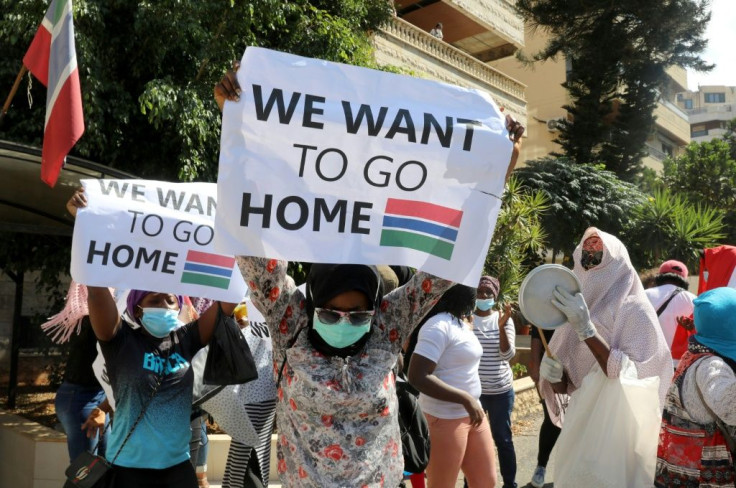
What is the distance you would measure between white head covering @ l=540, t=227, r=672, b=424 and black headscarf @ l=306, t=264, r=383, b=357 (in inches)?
71.9

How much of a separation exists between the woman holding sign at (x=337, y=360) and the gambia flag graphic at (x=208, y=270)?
109cm

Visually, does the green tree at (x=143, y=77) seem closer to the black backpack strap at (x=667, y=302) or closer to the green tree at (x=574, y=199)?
the black backpack strap at (x=667, y=302)

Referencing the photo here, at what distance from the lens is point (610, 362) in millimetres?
4188

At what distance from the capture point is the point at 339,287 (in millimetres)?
2924

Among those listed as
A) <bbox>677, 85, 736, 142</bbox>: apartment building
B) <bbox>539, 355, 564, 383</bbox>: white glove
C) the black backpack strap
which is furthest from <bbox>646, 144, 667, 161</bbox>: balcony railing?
<bbox>539, 355, 564, 383</bbox>: white glove

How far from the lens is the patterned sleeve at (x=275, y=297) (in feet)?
9.62

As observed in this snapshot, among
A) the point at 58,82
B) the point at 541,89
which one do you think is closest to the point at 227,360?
the point at 58,82

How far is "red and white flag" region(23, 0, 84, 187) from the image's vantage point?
4887 mm

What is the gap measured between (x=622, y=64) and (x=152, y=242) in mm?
22749

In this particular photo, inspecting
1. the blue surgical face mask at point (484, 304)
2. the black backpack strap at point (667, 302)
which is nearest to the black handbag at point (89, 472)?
the blue surgical face mask at point (484, 304)

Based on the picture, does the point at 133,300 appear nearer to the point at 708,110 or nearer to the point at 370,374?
the point at 370,374

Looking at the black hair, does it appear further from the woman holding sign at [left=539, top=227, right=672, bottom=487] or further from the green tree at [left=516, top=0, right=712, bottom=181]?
the green tree at [left=516, top=0, right=712, bottom=181]

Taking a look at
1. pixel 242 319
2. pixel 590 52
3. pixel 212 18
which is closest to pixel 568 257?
pixel 590 52

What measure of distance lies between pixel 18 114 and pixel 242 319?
502cm
